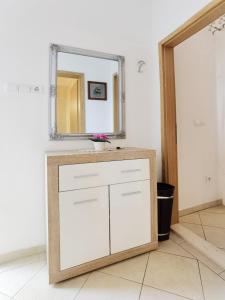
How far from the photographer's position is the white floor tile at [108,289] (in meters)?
1.27

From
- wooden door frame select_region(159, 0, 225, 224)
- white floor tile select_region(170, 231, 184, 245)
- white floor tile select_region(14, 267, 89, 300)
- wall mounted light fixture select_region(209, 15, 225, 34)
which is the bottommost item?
white floor tile select_region(14, 267, 89, 300)

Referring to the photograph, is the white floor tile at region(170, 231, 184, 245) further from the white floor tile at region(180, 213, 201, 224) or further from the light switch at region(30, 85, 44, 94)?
the light switch at region(30, 85, 44, 94)

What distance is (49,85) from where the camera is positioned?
5.82 ft

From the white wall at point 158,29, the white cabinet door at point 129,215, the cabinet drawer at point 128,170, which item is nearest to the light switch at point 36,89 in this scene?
the cabinet drawer at point 128,170

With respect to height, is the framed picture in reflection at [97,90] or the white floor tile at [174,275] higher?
the framed picture in reflection at [97,90]

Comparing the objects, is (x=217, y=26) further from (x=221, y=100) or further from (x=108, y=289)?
(x=108, y=289)

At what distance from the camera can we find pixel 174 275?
1445 millimetres

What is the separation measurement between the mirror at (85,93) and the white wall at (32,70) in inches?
3.1

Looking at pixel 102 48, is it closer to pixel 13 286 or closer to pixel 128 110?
pixel 128 110

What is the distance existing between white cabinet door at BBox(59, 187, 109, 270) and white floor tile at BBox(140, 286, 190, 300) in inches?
15.2

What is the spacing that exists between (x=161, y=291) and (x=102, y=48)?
2122mm

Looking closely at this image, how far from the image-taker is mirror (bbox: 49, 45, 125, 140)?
5.92ft

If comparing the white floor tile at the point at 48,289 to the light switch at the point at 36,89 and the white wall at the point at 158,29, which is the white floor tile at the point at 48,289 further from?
the light switch at the point at 36,89

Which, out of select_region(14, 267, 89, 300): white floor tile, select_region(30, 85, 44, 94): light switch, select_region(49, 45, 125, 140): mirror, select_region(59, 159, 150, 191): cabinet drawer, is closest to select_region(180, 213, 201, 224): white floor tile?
select_region(59, 159, 150, 191): cabinet drawer
